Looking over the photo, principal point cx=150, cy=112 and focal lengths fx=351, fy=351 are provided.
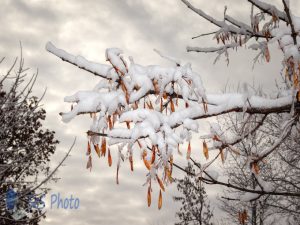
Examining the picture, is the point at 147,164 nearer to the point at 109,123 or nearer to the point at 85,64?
the point at 109,123

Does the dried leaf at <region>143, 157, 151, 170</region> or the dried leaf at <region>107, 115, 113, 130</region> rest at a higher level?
the dried leaf at <region>107, 115, 113, 130</region>

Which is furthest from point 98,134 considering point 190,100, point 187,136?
point 190,100

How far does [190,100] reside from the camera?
2.37 meters

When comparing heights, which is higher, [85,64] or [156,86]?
[85,64]

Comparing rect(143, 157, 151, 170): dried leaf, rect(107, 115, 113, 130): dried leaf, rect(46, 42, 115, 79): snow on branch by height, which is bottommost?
rect(143, 157, 151, 170): dried leaf

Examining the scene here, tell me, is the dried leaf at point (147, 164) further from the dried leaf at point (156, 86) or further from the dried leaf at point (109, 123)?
the dried leaf at point (156, 86)

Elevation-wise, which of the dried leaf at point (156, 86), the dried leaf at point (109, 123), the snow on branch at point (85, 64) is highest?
the snow on branch at point (85, 64)

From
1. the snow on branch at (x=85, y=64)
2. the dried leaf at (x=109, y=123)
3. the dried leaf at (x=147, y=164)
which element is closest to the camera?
the dried leaf at (x=147, y=164)

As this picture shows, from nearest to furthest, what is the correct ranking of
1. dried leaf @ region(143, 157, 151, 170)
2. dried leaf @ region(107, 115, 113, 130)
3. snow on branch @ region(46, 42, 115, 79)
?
dried leaf @ region(143, 157, 151, 170) < dried leaf @ region(107, 115, 113, 130) < snow on branch @ region(46, 42, 115, 79)

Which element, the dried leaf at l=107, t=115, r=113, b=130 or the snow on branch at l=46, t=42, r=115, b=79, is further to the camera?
the snow on branch at l=46, t=42, r=115, b=79

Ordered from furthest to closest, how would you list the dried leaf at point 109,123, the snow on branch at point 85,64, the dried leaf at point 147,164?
1. the snow on branch at point 85,64
2. the dried leaf at point 109,123
3. the dried leaf at point 147,164

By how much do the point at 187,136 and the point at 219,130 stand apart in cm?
58

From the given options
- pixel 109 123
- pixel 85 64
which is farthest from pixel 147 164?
pixel 85 64

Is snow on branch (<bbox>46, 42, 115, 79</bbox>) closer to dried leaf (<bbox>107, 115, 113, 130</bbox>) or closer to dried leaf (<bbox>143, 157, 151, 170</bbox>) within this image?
dried leaf (<bbox>107, 115, 113, 130</bbox>)
